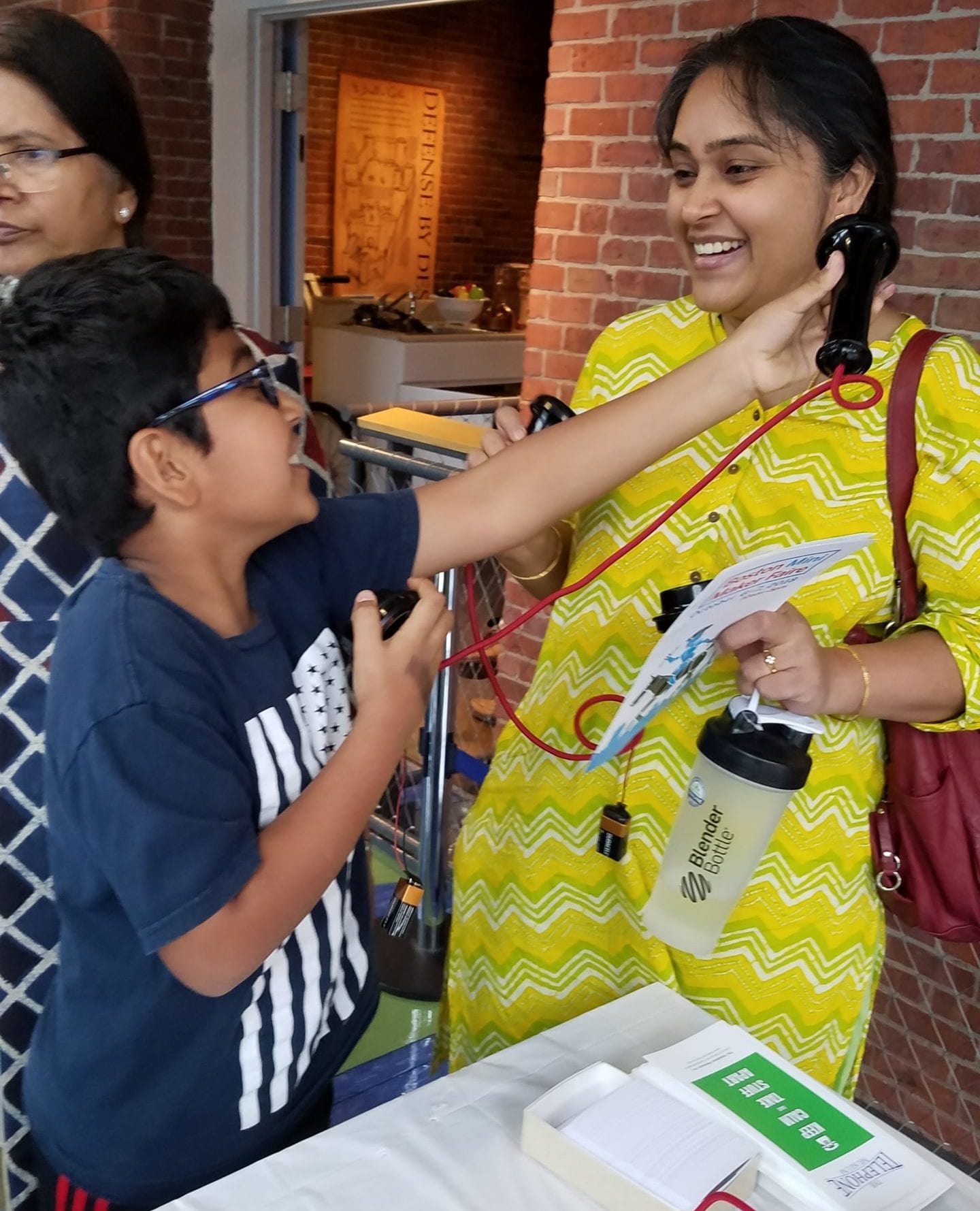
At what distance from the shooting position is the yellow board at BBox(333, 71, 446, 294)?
7.02 m

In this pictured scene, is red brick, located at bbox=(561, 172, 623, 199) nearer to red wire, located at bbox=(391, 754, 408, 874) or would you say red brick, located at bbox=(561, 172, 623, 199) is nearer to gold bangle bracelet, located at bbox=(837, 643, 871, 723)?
red wire, located at bbox=(391, 754, 408, 874)

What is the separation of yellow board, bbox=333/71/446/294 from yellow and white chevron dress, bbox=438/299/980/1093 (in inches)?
250

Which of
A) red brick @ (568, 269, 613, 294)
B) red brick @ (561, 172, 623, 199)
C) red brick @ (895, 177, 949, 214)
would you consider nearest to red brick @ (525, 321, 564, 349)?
red brick @ (568, 269, 613, 294)

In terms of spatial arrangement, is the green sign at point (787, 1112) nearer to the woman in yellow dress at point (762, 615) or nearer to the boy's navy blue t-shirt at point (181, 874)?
the woman in yellow dress at point (762, 615)

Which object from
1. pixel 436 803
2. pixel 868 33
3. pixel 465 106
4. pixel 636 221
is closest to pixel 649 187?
pixel 636 221

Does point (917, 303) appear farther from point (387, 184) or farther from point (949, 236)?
point (387, 184)

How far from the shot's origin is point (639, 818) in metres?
1.22

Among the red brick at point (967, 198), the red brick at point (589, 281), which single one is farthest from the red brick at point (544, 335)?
the red brick at point (967, 198)

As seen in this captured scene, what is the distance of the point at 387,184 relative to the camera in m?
7.30

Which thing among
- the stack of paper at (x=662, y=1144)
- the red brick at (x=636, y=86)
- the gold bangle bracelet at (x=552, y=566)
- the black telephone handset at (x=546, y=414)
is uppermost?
the red brick at (x=636, y=86)

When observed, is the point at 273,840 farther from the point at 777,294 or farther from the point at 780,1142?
the point at 777,294

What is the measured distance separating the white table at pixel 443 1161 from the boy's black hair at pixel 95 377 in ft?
1.76

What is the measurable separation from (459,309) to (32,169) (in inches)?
228

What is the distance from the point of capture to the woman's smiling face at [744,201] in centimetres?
111
